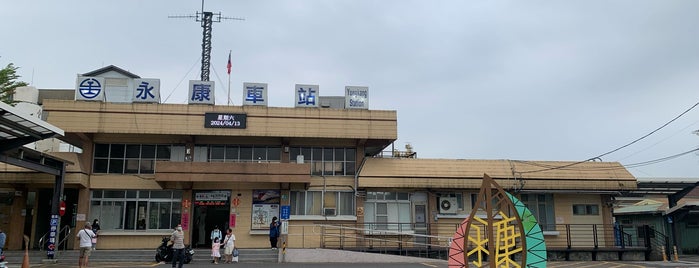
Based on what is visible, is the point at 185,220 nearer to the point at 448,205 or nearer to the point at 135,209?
the point at 135,209

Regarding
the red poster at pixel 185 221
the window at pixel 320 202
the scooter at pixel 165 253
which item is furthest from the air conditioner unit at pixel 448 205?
the red poster at pixel 185 221

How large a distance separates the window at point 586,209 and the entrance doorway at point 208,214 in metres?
15.7

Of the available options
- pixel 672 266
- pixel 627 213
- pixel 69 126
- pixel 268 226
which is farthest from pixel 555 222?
pixel 69 126

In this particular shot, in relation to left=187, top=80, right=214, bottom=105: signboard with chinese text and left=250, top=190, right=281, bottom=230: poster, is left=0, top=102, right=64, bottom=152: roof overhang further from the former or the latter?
left=250, top=190, right=281, bottom=230: poster

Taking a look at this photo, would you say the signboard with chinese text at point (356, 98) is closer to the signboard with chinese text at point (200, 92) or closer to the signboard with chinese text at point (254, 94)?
the signboard with chinese text at point (254, 94)

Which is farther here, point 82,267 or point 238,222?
point 238,222

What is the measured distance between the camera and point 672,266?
62.3 ft

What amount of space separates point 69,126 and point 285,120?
8741 millimetres

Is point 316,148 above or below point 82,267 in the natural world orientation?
above

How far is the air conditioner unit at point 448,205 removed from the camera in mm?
23828

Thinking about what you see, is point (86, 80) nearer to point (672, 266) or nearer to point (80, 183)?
point (80, 183)

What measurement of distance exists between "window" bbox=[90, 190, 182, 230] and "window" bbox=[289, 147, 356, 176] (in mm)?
5596

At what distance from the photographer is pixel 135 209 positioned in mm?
23094

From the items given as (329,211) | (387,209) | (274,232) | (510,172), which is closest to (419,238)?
(387,209)
